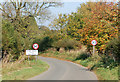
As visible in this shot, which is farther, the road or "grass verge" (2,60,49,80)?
the road

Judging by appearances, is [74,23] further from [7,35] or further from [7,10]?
[7,35]

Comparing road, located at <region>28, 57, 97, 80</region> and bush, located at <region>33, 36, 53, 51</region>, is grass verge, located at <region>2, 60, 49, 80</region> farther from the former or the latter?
bush, located at <region>33, 36, 53, 51</region>

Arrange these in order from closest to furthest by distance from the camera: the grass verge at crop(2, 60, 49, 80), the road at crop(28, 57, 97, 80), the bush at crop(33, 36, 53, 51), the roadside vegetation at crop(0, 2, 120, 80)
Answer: the grass verge at crop(2, 60, 49, 80) < the road at crop(28, 57, 97, 80) < the roadside vegetation at crop(0, 2, 120, 80) < the bush at crop(33, 36, 53, 51)

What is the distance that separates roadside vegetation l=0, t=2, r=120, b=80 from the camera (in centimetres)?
1777

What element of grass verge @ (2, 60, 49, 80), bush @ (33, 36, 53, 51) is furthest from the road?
bush @ (33, 36, 53, 51)

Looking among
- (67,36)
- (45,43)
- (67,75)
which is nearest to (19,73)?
(67,75)

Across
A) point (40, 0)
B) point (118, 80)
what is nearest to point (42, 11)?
point (40, 0)

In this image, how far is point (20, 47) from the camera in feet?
Answer: 78.4

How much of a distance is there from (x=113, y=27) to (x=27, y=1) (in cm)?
2131

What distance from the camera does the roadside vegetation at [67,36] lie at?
17.8 metres

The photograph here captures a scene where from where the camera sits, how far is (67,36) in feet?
161

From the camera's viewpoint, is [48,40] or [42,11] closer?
[42,11]

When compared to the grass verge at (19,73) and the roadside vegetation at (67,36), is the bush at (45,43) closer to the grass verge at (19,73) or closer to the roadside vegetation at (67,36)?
the roadside vegetation at (67,36)

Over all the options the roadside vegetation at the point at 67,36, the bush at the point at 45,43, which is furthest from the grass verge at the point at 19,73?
the bush at the point at 45,43
